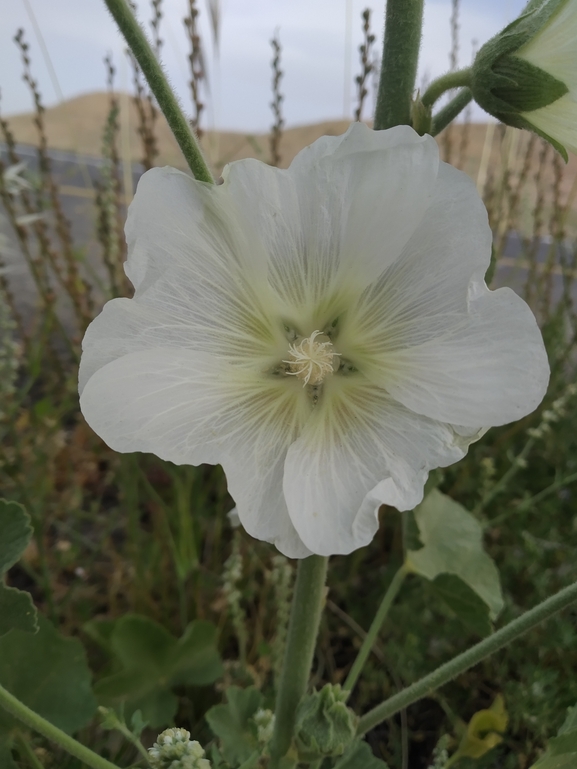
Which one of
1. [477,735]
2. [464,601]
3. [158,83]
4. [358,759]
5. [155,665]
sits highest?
[158,83]

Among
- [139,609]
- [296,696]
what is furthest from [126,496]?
[296,696]

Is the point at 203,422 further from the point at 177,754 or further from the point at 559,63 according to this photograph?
the point at 559,63

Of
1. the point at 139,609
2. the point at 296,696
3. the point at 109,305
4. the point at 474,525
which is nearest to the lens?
the point at 109,305

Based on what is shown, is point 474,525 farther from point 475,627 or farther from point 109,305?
point 109,305

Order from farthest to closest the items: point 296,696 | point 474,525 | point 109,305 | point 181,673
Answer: point 181,673 → point 474,525 → point 296,696 → point 109,305

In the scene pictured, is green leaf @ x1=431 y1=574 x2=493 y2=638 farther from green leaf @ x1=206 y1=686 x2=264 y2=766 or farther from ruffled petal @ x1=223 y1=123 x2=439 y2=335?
ruffled petal @ x1=223 y1=123 x2=439 y2=335

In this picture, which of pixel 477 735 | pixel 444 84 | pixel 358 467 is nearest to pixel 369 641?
pixel 477 735

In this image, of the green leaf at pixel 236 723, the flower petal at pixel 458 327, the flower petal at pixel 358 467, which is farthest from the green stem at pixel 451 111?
the green leaf at pixel 236 723
